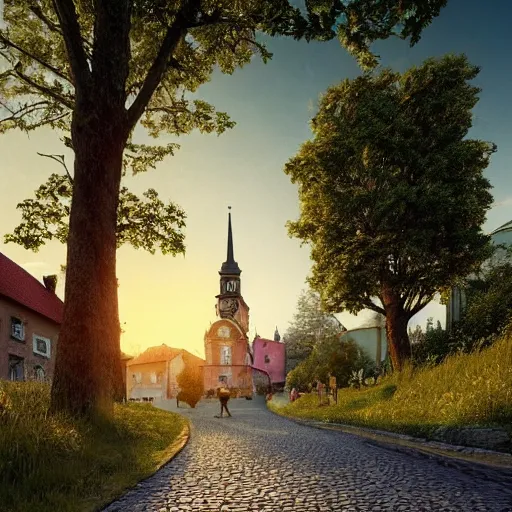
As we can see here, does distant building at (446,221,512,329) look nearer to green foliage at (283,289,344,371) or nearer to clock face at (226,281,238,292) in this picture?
green foliage at (283,289,344,371)

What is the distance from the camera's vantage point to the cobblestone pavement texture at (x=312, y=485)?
14.6 ft

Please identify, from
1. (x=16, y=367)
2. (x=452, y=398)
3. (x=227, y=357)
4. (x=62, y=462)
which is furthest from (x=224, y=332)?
(x=62, y=462)

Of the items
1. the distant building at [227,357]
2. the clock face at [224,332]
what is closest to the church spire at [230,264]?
the distant building at [227,357]

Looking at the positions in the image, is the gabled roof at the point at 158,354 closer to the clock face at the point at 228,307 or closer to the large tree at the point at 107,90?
the clock face at the point at 228,307

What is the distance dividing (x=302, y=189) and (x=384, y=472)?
53.6 feet

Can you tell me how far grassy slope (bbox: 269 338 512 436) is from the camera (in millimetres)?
8750

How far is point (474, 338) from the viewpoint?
18.5 metres

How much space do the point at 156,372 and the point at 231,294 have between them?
16.5m

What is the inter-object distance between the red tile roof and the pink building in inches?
1482

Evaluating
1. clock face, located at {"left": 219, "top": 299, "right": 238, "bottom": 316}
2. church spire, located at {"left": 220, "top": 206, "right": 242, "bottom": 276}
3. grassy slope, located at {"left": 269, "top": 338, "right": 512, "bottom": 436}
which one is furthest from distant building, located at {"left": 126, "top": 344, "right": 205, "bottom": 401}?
grassy slope, located at {"left": 269, "top": 338, "right": 512, "bottom": 436}

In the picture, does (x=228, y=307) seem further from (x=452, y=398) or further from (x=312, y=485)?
(x=312, y=485)

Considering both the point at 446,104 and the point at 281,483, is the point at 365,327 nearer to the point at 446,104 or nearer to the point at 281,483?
the point at 446,104

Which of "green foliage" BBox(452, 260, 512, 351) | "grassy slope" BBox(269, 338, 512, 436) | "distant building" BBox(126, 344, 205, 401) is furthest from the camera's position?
"distant building" BBox(126, 344, 205, 401)

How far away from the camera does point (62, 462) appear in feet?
17.9
